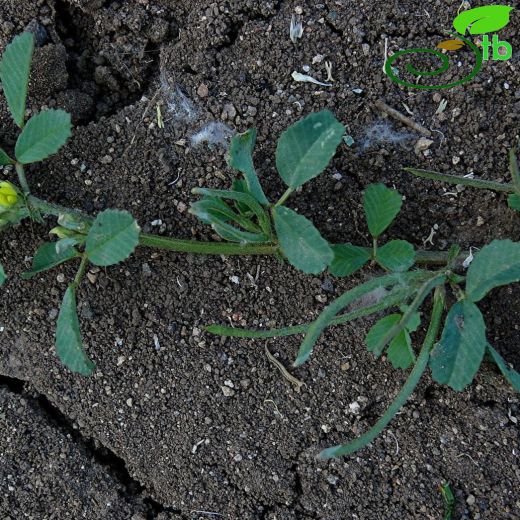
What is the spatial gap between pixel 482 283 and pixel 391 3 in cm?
89

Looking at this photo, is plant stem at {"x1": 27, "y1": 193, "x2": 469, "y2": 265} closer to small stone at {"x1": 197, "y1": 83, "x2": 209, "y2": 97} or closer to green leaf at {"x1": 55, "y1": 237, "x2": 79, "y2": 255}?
green leaf at {"x1": 55, "y1": 237, "x2": 79, "y2": 255}

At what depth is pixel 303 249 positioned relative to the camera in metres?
1.55

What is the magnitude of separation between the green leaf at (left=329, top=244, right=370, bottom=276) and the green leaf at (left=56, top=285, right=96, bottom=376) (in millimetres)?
645

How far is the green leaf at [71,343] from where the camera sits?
1682 mm

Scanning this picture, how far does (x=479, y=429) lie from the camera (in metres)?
1.92

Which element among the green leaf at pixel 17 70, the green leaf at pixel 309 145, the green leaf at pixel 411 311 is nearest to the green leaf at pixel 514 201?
the green leaf at pixel 411 311

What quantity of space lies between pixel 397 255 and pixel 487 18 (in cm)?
74

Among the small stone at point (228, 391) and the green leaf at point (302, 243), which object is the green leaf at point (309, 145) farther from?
the small stone at point (228, 391)

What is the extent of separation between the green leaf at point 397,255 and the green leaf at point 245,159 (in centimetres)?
33

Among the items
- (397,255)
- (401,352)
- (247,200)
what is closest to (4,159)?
(247,200)

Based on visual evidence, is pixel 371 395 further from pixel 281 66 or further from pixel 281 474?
pixel 281 66

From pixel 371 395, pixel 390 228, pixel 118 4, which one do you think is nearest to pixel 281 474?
pixel 371 395

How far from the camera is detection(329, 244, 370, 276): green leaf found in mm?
1791

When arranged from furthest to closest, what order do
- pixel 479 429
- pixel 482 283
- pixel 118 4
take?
pixel 118 4, pixel 479 429, pixel 482 283
